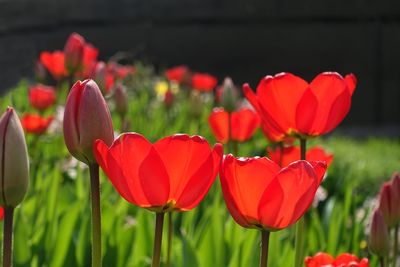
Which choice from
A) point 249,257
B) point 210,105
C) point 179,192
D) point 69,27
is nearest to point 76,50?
point 249,257

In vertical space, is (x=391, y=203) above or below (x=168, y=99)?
below

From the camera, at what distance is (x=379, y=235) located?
4.30 feet

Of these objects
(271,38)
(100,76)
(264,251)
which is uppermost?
(271,38)

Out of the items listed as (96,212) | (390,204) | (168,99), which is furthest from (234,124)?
(168,99)

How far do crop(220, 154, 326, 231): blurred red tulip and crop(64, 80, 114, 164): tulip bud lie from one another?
138 mm

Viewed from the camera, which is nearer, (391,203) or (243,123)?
(391,203)

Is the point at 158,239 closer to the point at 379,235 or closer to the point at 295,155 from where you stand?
the point at 379,235

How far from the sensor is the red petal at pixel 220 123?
2.11 metres

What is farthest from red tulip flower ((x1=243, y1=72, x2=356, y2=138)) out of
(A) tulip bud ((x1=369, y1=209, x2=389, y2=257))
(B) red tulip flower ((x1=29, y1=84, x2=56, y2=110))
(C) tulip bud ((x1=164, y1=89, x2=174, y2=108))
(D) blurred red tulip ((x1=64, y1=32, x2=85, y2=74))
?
(C) tulip bud ((x1=164, y1=89, x2=174, y2=108))

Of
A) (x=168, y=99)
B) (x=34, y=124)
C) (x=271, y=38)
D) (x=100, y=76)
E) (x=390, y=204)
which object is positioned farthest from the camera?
(x=271, y=38)

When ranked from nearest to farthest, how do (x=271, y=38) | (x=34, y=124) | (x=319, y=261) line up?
1. (x=319, y=261)
2. (x=34, y=124)
3. (x=271, y=38)

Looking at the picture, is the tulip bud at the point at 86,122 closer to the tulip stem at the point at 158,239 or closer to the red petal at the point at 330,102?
the tulip stem at the point at 158,239

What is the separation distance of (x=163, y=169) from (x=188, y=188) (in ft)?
0.11

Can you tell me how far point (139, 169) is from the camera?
→ 3.07 ft
